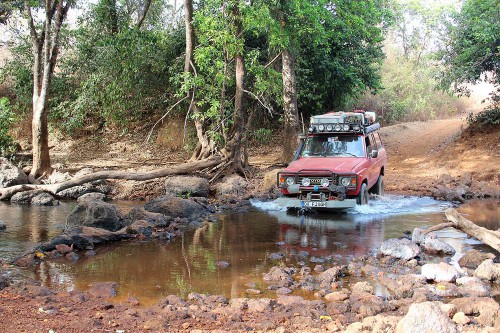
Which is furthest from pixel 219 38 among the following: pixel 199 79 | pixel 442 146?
pixel 442 146

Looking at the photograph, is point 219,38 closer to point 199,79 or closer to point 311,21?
point 199,79

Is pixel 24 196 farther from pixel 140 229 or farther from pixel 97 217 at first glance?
pixel 140 229

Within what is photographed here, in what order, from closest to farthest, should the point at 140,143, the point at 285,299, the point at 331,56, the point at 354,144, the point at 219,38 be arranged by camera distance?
the point at 285,299
the point at 354,144
the point at 219,38
the point at 331,56
the point at 140,143

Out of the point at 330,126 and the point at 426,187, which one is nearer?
the point at 330,126

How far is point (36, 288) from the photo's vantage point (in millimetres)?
6898

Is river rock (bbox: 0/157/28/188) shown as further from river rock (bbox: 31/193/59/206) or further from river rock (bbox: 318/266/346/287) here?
river rock (bbox: 318/266/346/287)

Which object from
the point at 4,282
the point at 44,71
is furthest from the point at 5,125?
the point at 4,282

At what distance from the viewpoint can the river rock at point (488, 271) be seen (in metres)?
7.46

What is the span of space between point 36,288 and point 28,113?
20367 millimetres

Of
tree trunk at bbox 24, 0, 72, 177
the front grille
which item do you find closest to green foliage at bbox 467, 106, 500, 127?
the front grille

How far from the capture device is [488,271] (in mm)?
7496

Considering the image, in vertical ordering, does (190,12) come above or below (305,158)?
above

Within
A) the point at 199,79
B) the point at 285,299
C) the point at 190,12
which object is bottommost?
the point at 285,299

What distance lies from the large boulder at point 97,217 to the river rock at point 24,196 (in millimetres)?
4885
